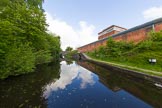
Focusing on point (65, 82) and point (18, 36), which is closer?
point (65, 82)

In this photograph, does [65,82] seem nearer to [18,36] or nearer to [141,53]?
[18,36]

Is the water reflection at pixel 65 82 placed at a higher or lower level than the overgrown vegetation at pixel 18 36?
lower

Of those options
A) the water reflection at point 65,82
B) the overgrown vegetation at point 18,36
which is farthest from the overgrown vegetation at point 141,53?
the overgrown vegetation at point 18,36

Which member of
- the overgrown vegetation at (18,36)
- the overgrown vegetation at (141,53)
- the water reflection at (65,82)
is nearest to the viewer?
the water reflection at (65,82)

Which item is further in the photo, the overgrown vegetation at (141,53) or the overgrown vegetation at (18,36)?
the overgrown vegetation at (141,53)

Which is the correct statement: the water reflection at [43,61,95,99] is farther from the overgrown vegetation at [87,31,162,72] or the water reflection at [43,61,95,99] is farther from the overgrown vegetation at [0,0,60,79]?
the overgrown vegetation at [87,31,162,72]

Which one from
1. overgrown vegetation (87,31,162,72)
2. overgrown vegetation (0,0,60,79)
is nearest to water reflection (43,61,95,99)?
overgrown vegetation (0,0,60,79)

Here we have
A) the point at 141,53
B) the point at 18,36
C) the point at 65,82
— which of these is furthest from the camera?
the point at 141,53

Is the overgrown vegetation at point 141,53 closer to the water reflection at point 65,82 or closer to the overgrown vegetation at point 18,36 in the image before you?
the water reflection at point 65,82

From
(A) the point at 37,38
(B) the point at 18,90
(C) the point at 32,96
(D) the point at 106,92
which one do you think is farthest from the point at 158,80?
(A) the point at 37,38

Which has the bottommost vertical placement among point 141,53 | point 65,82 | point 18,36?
point 65,82

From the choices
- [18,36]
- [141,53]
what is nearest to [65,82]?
[18,36]

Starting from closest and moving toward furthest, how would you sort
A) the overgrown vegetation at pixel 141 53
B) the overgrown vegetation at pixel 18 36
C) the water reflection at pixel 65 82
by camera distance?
the water reflection at pixel 65 82, the overgrown vegetation at pixel 18 36, the overgrown vegetation at pixel 141 53

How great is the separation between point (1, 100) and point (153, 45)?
14.8 metres
